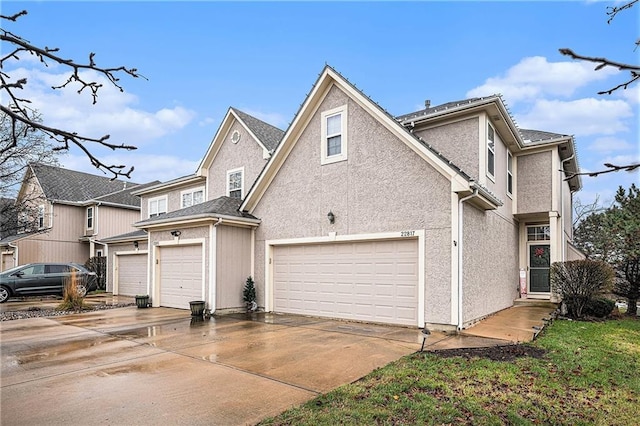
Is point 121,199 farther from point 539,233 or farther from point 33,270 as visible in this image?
point 539,233

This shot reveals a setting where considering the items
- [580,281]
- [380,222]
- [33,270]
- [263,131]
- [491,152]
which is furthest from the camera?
[33,270]

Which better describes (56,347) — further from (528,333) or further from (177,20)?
(528,333)

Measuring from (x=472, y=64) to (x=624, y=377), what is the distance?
28.1ft

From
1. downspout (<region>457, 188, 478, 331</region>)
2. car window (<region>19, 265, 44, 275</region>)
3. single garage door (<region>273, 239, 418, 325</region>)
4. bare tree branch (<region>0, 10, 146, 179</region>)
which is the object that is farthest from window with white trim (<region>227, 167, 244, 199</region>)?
bare tree branch (<region>0, 10, 146, 179</region>)

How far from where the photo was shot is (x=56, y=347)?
26.4 feet

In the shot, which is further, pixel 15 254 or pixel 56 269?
pixel 15 254

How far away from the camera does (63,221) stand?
84.9 ft

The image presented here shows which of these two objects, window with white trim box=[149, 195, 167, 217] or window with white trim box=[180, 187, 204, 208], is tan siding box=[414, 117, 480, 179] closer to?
window with white trim box=[180, 187, 204, 208]

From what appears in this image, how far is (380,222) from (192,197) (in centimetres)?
1167

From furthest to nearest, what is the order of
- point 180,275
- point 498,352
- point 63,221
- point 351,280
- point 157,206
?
1. point 63,221
2. point 157,206
3. point 180,275
4. point 351,280
5. point 498,352

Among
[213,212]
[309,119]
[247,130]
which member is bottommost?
[213,212]

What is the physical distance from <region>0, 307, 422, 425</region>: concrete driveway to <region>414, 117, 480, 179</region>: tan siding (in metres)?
5.04

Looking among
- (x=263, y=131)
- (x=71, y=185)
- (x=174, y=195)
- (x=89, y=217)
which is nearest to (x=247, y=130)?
(x=263, y=131)

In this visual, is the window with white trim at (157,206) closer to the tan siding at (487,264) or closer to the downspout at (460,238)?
the tan siding at (487,264)
